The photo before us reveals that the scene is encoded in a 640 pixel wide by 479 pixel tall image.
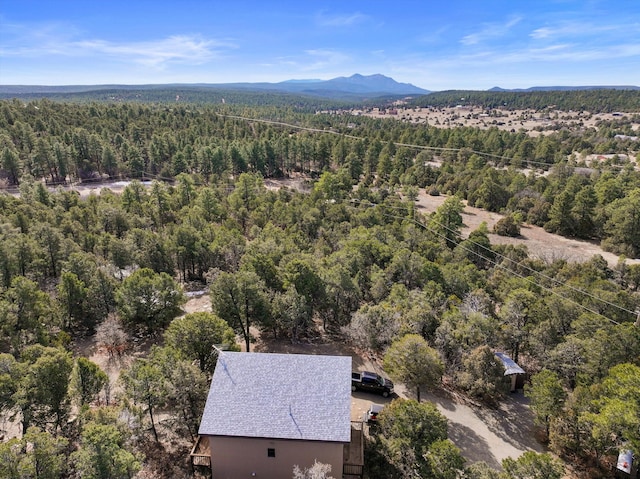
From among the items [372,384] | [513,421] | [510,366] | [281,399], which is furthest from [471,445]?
[281,399]

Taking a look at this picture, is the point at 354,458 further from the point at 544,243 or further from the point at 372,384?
the point at 544,243

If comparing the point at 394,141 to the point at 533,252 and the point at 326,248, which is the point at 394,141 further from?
the point at 326,248

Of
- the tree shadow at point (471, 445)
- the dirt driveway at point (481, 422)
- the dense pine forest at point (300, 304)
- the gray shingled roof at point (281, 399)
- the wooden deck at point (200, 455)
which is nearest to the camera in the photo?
the gray shingled roof at point (281, 399)

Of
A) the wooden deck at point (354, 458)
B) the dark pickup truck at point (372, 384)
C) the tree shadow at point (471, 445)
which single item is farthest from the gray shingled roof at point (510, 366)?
the wooden deck at point (354, 458)

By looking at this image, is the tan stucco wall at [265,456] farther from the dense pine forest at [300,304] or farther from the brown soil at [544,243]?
the brown soil at [544,243]

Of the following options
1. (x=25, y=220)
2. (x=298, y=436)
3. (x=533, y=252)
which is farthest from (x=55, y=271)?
(x=533, y=252)

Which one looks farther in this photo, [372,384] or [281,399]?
[372,384]
